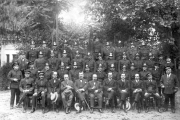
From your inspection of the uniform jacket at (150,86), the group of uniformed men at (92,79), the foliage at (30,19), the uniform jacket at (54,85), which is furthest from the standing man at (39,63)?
the uniform jacket at (150,86)

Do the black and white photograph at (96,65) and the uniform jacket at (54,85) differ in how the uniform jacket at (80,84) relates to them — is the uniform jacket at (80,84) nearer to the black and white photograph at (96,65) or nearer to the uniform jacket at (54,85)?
the black and white photograph at (96,65)

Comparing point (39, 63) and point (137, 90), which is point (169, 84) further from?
point (39, 63)

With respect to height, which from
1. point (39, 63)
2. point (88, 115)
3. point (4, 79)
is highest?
point (39, 63)

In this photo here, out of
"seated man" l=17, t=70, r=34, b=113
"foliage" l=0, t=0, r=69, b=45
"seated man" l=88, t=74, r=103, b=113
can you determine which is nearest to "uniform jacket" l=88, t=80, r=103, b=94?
"seated man" l=88, t=74, r=103, b=113

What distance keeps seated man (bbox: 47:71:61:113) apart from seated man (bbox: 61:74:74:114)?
0.70 ft

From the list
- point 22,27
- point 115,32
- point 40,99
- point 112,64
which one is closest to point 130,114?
point 112,64

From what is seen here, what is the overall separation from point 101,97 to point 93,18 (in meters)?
6.98

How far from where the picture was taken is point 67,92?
30.0 ft

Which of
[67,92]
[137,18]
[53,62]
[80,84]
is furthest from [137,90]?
[137,18]

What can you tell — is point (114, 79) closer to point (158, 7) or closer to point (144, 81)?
point (144, 81)

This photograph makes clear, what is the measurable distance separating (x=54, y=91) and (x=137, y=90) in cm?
320

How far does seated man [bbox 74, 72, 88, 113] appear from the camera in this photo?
9.13 metres

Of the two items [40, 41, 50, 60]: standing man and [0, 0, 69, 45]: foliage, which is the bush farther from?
[40, 41, 50, 60]: standing man

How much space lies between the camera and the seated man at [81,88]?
9.13 m
